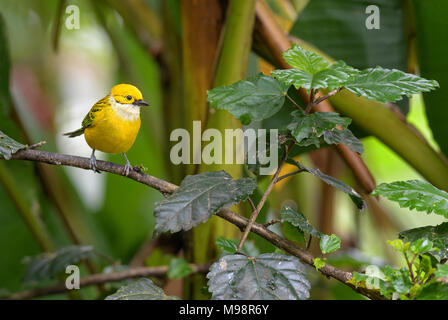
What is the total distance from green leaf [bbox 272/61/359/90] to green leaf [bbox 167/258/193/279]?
1.11ft

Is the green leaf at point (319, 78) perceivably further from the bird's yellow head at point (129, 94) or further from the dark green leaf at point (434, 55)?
the dark green leaf at point (434, 55)

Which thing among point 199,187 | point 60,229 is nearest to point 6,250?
point 60,229

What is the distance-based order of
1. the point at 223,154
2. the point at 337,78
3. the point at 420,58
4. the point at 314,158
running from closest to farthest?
the point at 337,78
the point at 223,154
the point at 420,58
the point at 314,158

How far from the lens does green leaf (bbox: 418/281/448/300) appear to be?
38 cm

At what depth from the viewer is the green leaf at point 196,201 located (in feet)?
1.39

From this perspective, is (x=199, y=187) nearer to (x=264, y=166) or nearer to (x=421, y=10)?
(x=264, y=166)

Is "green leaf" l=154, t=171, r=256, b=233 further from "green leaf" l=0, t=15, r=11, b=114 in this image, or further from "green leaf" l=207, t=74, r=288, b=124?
"green leaf" l=0, t=15, r=11, b=114

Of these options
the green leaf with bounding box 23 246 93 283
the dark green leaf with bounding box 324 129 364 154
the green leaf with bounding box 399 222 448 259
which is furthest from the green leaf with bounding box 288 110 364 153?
the green leaf with bounding box 23 246 93 283

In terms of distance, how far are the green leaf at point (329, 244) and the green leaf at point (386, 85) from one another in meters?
0.15

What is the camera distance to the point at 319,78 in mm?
432

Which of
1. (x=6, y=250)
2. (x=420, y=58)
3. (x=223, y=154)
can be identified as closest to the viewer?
(x=223, y=154)

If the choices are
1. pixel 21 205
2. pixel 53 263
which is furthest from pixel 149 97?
pixel 53 263

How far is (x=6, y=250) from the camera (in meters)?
1.17
